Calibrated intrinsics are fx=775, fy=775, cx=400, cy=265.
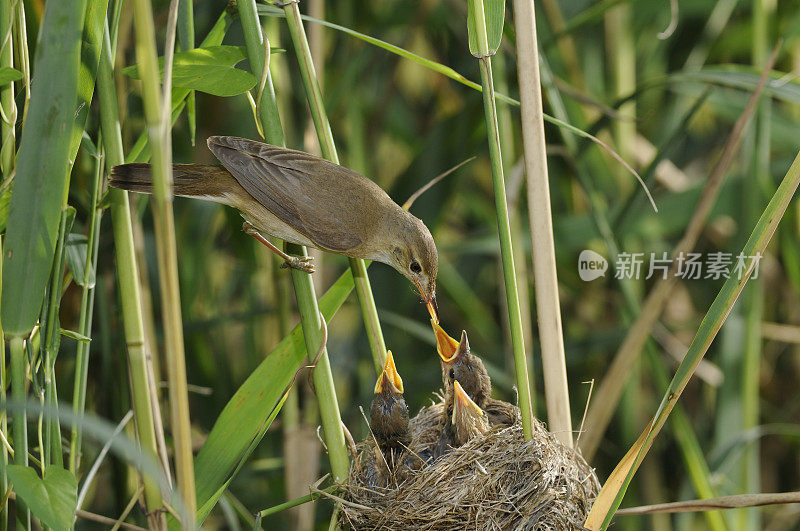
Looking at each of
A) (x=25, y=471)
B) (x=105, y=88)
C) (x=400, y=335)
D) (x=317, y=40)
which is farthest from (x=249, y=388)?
(x=400, y=335)

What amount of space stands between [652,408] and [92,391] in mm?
2381

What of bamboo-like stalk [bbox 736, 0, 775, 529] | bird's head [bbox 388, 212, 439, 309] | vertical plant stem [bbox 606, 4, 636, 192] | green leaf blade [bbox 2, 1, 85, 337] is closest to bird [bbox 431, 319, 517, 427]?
bird's head [bbox 388, 212, 439, 309]

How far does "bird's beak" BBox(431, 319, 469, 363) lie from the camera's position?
6.97 ft

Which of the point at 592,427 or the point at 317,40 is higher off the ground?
the point at 317,40

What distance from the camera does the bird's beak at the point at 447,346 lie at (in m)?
2.13

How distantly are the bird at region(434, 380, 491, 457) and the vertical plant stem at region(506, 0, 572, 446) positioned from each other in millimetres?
298

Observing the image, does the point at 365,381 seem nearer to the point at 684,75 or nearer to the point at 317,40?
the point at 317,40

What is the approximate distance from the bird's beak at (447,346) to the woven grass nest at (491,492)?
1.49 ft

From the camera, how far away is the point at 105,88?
48.9 inches

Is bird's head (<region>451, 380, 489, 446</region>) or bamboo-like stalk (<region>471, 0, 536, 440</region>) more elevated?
bamboo-like stalk (<region>471, 0, 536, 440</region>)

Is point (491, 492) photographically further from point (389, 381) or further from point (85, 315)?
point (85, 315)

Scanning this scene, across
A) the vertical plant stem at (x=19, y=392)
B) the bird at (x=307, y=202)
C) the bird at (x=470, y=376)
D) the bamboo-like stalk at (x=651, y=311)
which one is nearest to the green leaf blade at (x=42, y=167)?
the vertical plant stem at (x=19, y=392)

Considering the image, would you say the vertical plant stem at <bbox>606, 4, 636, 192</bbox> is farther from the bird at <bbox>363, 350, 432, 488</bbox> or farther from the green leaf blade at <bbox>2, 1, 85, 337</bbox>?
the green leaf blade at <bbox>2, 1, 85, 337</bbox>
